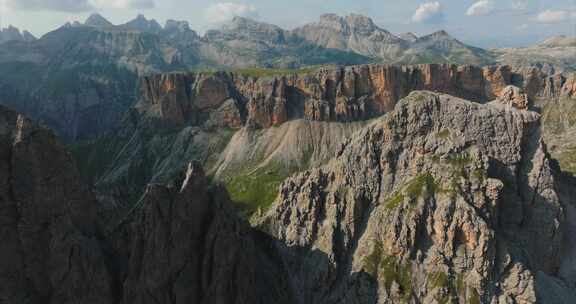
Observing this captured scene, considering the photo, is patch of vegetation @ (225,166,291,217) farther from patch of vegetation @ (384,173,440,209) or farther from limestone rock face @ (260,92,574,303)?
patch of vegetation @ (384,173,440,209)

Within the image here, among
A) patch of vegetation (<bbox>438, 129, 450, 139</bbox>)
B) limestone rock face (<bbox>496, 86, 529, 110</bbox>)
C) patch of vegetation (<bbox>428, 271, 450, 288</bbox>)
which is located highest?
limestone rock face (<bbox>496, 86, 529, 110</bbox>)

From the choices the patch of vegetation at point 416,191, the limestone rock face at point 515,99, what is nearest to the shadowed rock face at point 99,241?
the patch of vegetation at point 416,191

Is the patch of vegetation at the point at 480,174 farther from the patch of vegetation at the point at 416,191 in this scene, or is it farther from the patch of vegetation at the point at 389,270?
the patch of vegetation at the point at 389,270

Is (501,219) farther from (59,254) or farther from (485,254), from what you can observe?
(59,254)

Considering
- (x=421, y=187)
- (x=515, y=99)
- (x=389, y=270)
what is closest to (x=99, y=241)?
(x=389, y=270)

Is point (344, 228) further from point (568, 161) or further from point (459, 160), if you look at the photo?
point (568, 161)

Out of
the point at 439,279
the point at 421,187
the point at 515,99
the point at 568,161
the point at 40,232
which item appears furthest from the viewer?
the point at 568,161

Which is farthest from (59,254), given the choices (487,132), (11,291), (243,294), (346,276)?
(487,132)

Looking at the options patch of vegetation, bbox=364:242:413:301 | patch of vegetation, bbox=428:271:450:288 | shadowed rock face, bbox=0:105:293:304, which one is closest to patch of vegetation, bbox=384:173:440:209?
patch of vegetation, bbox=364:242:413:301
